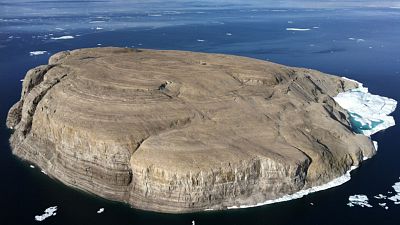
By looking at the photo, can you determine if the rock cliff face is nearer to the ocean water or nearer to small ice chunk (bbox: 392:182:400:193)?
the ocean water

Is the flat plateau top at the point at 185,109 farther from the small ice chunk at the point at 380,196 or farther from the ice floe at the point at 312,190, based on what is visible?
the small ice chunk at the point at 380,196

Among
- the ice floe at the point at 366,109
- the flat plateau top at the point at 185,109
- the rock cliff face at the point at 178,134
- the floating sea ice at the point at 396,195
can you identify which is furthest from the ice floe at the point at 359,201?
the ice floe at the point at 366,109

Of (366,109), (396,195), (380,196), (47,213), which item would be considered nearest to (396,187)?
(396,195)

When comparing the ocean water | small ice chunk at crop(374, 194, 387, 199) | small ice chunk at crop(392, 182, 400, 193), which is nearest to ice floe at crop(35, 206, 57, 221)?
the ocean water

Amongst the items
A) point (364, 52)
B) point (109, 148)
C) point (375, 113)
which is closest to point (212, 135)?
point (109, 148)

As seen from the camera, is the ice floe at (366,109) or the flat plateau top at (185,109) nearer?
the flat plateau top at (185,109)
